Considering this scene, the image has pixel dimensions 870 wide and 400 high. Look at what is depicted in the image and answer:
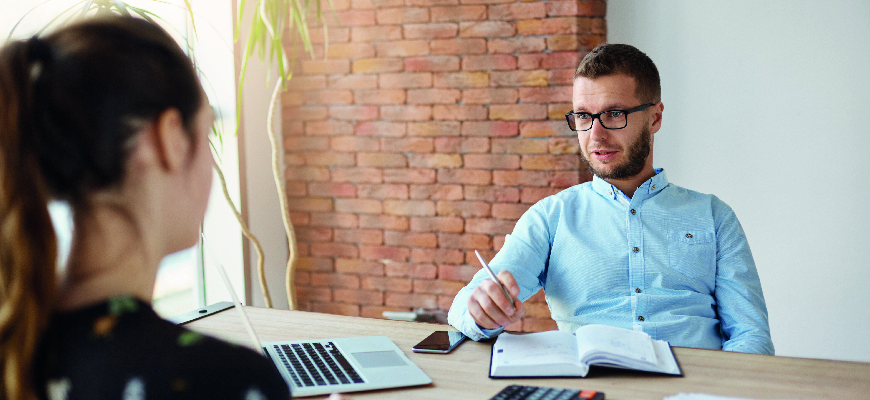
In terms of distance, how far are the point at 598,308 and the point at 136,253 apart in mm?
1392

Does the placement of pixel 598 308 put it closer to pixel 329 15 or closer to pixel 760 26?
pixel 760 26

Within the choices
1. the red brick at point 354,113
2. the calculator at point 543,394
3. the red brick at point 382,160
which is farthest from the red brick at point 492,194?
the calculator at point 543,394

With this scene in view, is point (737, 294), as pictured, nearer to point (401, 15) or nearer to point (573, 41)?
point (573, 41)

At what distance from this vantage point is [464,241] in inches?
117

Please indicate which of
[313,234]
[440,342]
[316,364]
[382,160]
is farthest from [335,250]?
[316,364]

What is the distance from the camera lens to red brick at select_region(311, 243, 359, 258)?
3.21 metres

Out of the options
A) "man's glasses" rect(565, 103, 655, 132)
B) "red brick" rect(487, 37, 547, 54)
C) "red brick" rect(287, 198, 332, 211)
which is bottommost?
"red brick" rect(287, 198, 332, 211)

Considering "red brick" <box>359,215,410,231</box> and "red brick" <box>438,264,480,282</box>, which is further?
"red brick" <box>359,215,410,231</box>

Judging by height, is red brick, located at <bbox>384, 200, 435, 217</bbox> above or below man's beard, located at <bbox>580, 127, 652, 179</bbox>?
below

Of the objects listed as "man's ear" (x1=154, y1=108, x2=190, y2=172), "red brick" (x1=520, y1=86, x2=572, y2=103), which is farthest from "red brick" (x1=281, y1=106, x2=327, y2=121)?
"man's ear" (x1=154, y1=108, x2=190, y2=172)

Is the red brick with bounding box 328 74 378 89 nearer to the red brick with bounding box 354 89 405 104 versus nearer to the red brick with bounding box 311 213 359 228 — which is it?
the red brick with bounding box 354 89 405 104

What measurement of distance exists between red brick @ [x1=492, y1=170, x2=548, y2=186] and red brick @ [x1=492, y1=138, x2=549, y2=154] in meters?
0.10

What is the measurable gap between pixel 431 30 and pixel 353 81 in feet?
1.59

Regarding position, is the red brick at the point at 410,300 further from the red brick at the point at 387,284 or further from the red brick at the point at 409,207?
the red brick at the point at 409,207
